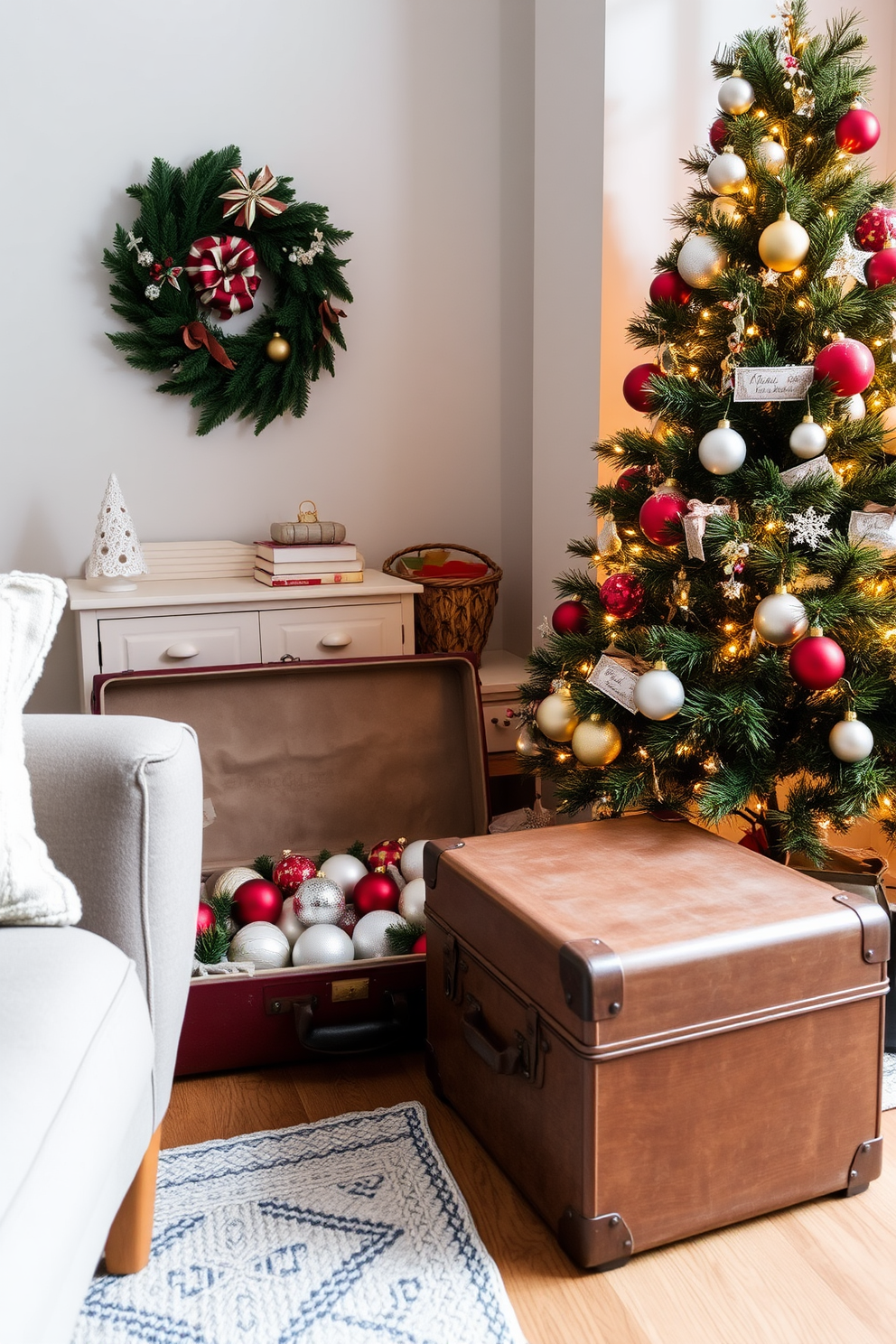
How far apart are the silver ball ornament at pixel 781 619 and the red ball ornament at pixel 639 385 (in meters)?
0.43

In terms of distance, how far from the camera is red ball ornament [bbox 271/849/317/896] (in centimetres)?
188

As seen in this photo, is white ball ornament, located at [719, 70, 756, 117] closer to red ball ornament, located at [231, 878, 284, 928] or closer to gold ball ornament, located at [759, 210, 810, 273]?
gold ball ornament, located at [759, 210, 810, 273]

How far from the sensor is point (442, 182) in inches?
102

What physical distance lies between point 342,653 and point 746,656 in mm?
938

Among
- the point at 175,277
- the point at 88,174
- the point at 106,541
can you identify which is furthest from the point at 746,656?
the point at 88,174

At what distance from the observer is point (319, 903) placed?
1777mm

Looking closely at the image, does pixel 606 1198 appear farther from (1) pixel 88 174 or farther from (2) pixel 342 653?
(1) pixel 88 174

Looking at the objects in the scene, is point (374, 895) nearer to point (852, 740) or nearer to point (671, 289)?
point (852, 740)

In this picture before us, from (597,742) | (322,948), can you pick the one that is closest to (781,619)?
(597,742)

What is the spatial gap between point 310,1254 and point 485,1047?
309mm

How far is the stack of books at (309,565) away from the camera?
2.27 meters

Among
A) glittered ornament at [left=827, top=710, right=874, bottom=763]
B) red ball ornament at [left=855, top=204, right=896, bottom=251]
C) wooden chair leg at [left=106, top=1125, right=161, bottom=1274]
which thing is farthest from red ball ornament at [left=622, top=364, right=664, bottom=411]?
wooden chair leg at [left=106, top=1125, right=161, bottom=1274]

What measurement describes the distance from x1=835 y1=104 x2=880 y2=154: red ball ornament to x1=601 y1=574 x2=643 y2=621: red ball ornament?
0.72m

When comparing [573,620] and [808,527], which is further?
[573,620]
